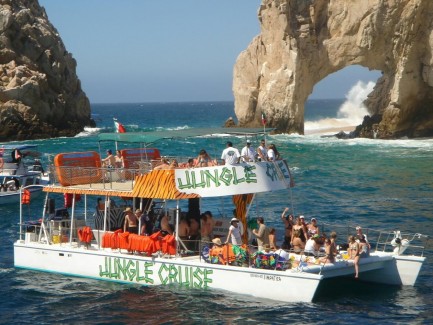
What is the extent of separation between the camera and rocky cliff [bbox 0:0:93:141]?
73938mm

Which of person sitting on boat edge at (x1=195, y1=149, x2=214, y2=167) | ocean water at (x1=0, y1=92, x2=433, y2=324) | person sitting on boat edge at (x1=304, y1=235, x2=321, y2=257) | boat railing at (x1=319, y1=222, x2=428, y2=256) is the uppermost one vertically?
person sitting on boat edge at (x1=195, y1=149, x2=214, y2=167)

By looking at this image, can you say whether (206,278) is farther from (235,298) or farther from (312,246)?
(312,246)

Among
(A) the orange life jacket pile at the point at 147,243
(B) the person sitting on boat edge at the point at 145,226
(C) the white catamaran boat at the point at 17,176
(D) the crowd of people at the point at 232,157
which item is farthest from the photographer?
(C) the white catamaran boat at the point at 17,176

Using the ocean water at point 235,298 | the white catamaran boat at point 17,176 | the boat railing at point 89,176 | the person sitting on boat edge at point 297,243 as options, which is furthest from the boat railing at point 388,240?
the white catamaran boat at point 17,176

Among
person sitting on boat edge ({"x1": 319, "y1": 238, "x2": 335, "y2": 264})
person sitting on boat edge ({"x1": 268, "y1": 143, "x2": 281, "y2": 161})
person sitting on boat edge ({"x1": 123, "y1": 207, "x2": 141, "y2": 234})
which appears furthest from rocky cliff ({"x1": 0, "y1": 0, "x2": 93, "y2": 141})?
person sitting on boat edge ({"x1": 319, "y1": 238, "x2": 335, "y2": 264})

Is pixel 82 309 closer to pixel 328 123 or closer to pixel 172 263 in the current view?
pixel 172 263

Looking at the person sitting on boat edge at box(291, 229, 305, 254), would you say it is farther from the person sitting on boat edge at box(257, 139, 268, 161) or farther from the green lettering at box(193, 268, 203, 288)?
the green lettering at box(193, 268, 203, 288)

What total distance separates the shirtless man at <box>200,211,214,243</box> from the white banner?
1.35 meters

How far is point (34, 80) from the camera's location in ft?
248

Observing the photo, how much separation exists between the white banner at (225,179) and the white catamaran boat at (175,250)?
0.02 metres

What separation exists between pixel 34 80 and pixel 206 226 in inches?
2293

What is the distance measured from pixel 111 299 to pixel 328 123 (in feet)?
266

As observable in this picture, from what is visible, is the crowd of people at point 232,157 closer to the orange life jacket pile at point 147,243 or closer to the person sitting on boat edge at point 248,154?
the person sitting on boat edge at point 248,154

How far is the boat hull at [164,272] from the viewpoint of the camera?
18312 mm
